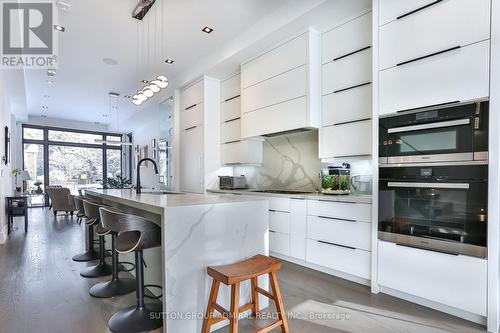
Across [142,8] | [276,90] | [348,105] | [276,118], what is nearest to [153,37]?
[142,8]

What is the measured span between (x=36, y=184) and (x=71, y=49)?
22.6 feet

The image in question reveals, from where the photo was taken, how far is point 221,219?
6.13ft

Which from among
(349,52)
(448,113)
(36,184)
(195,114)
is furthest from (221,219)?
(36,184)

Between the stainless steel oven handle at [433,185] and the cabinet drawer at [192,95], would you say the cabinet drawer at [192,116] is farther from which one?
→ the stainless steel oven handle at [433,185]

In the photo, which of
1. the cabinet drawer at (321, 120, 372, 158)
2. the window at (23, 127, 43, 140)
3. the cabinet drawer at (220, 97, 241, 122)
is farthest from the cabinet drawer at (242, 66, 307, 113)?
the window at (23, 127, 43, 140)

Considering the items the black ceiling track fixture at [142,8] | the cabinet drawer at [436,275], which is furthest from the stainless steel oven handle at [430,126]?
the black ceiling track fixture at [142,8]

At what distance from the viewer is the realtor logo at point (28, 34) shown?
9.75 feet

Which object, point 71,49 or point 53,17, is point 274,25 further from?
point 71,49

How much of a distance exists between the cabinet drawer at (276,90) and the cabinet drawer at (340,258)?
1.77m

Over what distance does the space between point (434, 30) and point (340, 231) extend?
1915 mm

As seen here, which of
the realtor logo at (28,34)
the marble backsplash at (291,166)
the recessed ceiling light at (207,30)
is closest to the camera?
the realtor logo at (28,34)

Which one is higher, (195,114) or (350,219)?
(195,114)

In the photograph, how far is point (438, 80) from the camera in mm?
2088

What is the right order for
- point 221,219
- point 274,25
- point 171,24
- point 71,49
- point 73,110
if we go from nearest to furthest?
point 221,219
point 274,25
point 171,24
point 71,49
point 73,110
